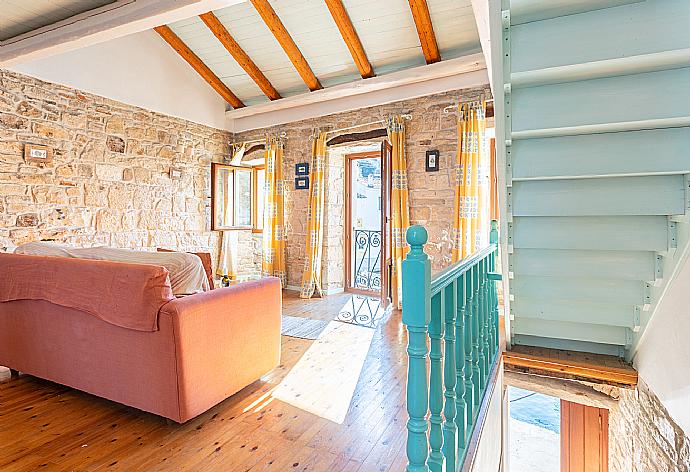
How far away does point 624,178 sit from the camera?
5.78ft

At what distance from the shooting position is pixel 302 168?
5930mm

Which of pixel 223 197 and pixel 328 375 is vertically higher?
Result: pixel 223 197

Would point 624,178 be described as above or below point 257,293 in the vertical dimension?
above

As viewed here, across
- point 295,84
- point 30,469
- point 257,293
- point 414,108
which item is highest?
point 295,84

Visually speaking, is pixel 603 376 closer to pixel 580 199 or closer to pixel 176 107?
pixel 580 199

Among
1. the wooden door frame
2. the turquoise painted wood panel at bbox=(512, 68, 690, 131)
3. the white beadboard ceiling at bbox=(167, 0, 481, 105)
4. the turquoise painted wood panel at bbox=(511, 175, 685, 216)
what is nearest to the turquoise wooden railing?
the turquoise painted wood panel at bbox=(511, 175, 685, 216)

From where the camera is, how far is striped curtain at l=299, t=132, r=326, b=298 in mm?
5633

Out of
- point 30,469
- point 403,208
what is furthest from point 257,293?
point 403,208

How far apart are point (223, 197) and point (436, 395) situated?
566cm

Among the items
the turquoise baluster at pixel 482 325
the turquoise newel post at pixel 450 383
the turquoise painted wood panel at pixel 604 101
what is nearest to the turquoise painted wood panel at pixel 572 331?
the turquoise baluster at pixel 482 325

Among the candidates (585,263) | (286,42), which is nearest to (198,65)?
(286,42)

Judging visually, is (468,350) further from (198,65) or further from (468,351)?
(198,65)

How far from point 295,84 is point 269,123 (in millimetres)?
780

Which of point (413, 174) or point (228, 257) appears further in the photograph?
point (228, 257)
